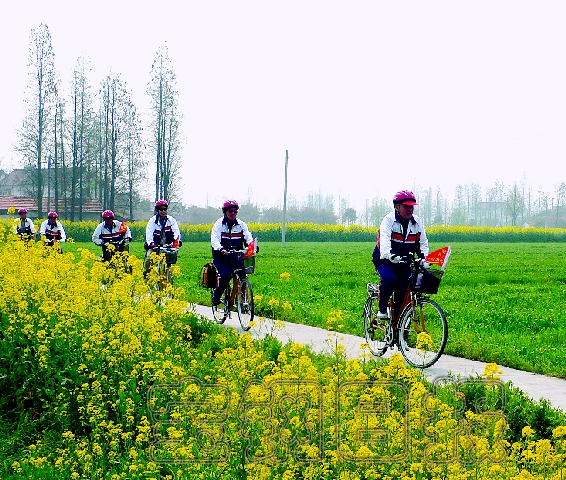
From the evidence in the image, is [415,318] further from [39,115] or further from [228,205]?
[39,115]

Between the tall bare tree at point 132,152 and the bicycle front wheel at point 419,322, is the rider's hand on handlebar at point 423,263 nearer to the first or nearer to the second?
the bicycle front wheel at point 419,322

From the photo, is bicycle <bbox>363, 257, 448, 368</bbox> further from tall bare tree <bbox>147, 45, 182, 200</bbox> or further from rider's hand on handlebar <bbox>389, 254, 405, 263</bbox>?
tall bare tree <bbox>147, 45, 182, 200</bbox>

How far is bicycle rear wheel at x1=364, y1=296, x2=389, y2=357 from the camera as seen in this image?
9.05 metres

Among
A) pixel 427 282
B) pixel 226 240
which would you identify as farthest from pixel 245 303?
pixel 427 282

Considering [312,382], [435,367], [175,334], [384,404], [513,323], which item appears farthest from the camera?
[513,323]

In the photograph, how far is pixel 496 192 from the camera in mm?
171375

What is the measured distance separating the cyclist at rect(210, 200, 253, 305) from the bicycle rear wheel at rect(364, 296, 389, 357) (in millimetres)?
2874

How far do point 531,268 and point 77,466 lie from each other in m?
24.1

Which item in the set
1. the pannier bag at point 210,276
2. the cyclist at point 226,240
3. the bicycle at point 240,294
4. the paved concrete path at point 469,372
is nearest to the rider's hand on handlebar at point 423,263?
the paved concrete path at point 469,372

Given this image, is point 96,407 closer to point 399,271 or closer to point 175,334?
point 175,334

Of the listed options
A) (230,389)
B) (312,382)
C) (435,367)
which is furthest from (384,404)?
(435,367)

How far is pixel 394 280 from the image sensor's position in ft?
28.5

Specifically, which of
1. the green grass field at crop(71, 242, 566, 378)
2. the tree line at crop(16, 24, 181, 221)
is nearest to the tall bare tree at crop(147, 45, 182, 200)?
the tree line at crop(16, 24, 181, 221)

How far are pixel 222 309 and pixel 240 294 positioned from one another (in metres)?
0.75
